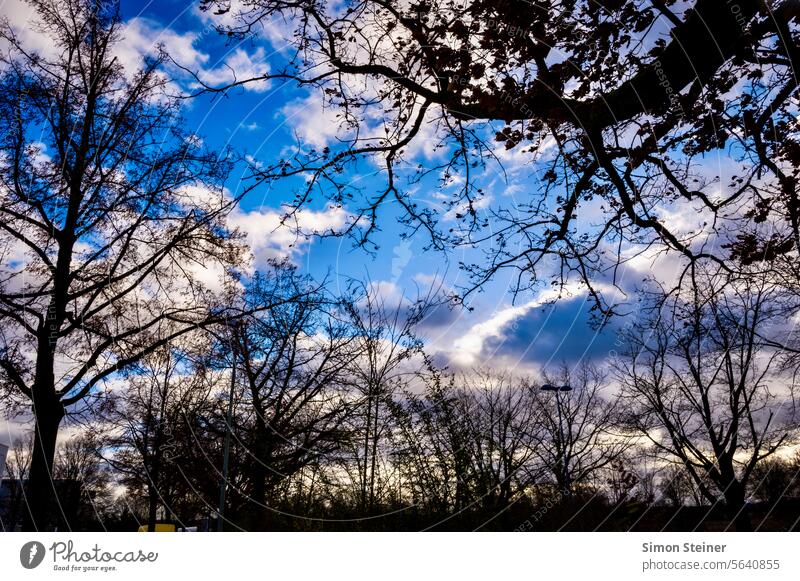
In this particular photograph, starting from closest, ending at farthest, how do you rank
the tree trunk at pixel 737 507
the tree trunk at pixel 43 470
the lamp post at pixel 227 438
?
the tree trunk at pixel 43 470 → the lamp post at pixel 227 438 → the tree trunk at pixel 737 507

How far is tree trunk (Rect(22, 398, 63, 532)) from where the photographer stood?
315 centimetres

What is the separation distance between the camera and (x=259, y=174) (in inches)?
172

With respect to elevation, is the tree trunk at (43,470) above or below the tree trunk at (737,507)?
above

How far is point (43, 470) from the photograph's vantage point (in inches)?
130

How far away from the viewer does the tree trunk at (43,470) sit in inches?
124

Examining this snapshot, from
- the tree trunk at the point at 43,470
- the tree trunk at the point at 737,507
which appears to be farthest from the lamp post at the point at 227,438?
the tree trunk at the point at 737,507

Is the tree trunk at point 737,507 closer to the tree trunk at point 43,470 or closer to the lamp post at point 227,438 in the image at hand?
the lamp post at point 227,438

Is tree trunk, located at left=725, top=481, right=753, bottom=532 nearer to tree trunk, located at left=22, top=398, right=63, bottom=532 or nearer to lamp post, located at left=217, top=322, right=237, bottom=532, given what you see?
lamp post, located at left=217, top=322, right=237, bottom=532

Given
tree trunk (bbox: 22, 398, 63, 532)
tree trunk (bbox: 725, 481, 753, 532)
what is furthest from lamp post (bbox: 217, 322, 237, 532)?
tree trunk (bbox: 725, 481, 753, 532)

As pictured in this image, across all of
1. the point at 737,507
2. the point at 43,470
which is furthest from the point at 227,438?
the point at 737,507

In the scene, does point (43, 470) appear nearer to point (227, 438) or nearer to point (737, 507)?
point (227, 438)

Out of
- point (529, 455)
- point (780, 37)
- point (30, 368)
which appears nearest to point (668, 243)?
point (780, 37)

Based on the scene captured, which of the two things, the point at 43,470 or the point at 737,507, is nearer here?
the point at 43,470
